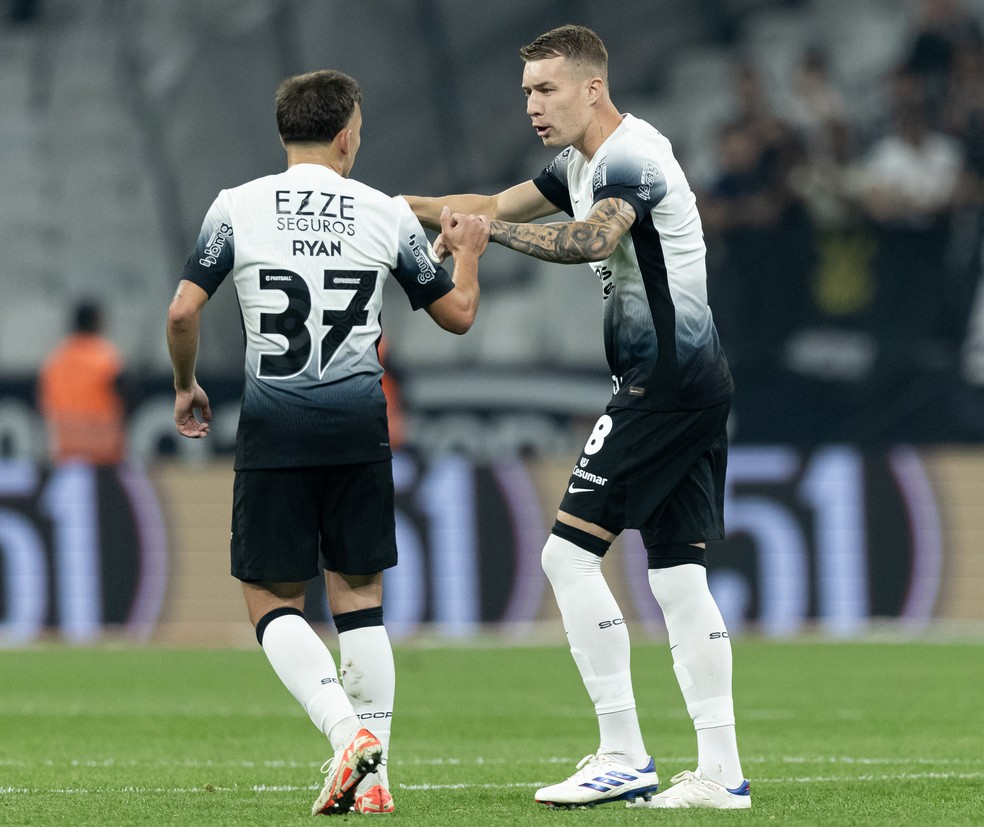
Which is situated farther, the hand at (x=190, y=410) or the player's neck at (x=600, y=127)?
the player's neck at (x=600, y=127)

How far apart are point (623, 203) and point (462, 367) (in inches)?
401

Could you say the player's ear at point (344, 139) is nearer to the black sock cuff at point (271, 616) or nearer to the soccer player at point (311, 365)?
the soccer player at point (311, 365)

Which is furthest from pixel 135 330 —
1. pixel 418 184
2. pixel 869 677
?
pixel 869 677

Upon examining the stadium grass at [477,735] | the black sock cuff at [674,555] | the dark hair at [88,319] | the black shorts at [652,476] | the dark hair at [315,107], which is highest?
the dark hair at [88,319]

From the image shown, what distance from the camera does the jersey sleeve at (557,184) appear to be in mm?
5500

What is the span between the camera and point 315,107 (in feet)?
16.2

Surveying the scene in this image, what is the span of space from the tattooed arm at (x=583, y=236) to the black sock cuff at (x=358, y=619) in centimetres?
107

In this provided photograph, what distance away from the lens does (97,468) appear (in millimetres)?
12242

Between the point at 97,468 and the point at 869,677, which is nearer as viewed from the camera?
the point at 869,677

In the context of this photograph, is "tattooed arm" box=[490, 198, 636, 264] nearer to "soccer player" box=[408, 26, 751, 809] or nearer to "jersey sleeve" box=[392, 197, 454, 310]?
"soccer player" box=[408, 26, 751, 809]

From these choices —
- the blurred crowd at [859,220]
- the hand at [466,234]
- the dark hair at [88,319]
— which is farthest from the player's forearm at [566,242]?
the dark hair at [88,319]

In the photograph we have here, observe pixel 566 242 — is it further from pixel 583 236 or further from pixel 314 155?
pixel 314 155

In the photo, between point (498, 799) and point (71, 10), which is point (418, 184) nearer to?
point (71, 10)

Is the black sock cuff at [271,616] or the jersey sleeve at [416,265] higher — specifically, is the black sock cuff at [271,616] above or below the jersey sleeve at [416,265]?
below
